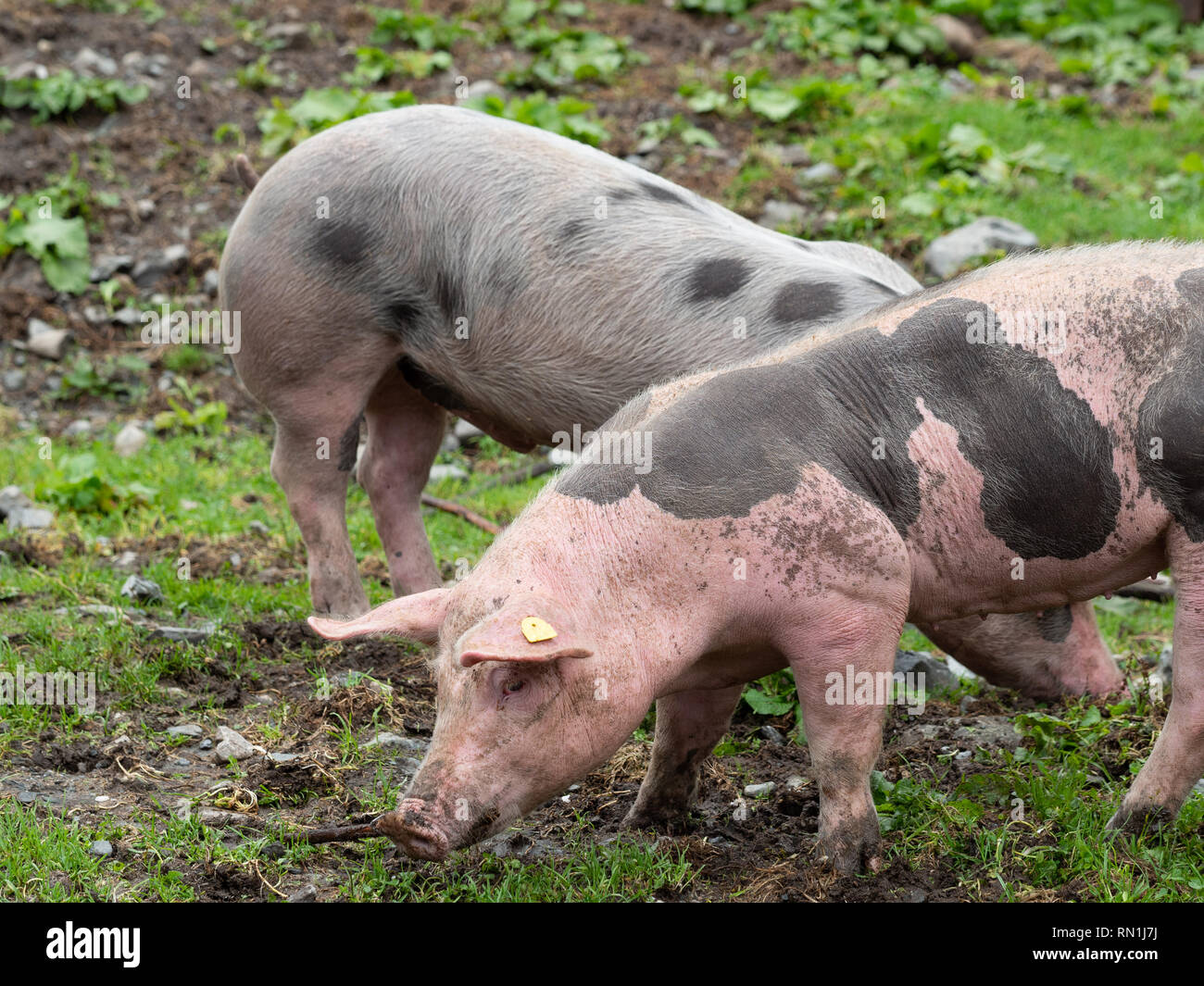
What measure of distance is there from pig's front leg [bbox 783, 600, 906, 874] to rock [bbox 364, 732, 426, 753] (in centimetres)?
164

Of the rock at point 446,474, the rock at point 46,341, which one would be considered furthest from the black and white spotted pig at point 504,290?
the rock at point 46,341

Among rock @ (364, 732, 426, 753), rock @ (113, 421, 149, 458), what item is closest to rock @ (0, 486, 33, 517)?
rock @ (113, 421, 149, 458)

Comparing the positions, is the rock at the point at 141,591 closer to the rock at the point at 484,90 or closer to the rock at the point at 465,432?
the rock at the point at 465,432

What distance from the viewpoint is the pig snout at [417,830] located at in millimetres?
3877

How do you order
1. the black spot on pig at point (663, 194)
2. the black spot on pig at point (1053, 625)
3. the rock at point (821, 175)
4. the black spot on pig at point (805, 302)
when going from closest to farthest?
the black spot on pig at point (805, 302)
the black spot on pig at point (1053, 625)
the black spot on pig at point (663, 194)
the rock at point (821, 175)

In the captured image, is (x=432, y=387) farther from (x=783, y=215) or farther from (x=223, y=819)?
(x=783, y=215)

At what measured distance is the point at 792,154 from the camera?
1135 centimetres

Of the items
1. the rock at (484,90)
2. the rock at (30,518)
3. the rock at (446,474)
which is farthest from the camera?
the rock at (484,90)

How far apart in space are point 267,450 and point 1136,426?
19.6 ft

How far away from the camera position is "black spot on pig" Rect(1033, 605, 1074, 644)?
18.7ft

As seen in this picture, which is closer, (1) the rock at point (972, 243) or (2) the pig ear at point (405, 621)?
(2) the pig ear at point (405, 621)

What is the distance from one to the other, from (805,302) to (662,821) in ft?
6.10

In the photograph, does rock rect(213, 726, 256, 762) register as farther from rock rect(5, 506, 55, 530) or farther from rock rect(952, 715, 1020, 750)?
rock rect(5, 506, 55, 530)

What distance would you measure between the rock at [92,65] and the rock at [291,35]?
1.38 metres
